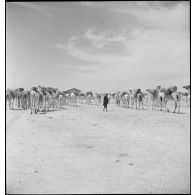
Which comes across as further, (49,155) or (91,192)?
(49,155)

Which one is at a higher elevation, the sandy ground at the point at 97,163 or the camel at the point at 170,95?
the camel at the point at 170,95

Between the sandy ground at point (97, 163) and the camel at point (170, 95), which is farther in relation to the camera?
the camel at point (170, 95)

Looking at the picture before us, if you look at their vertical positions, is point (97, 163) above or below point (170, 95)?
below

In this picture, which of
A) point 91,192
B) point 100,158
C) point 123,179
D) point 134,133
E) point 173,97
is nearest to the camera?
point 91,192

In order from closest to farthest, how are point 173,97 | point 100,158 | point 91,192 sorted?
1. point 91,192
2. point 100,158
3. point 173,97

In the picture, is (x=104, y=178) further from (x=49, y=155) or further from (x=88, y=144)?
(x=88, y=144)

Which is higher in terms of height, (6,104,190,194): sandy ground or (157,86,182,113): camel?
(157,86,182,113): camel

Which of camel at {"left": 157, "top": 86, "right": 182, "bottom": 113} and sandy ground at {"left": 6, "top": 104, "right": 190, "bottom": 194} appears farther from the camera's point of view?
camel at {"left": 157, "top": 86, "right": 182, "bottom": 113}

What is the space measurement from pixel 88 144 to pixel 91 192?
3.94m

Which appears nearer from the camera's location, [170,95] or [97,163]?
[97,163]

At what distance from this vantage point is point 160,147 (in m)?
8.87
